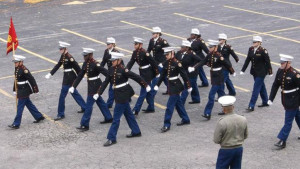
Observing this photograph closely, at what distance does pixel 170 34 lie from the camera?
2619cm

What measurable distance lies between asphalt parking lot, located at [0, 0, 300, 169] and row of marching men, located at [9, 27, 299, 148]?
1.11 feet

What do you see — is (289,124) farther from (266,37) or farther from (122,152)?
(266,37)

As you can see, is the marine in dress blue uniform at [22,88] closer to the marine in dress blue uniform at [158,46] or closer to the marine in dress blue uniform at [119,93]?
the marine in dress blue uniform at [119,93]

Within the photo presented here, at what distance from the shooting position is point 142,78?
52.5ft

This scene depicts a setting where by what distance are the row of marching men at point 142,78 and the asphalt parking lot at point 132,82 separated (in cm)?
34

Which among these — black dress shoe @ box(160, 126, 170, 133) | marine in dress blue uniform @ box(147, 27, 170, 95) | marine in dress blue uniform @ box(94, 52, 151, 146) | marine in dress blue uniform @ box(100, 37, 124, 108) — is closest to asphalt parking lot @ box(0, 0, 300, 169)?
black dress shoe @ box(160, 126, 170, 133)

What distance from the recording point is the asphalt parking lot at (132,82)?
14.4 m

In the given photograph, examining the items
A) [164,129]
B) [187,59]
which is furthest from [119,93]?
[187,59]

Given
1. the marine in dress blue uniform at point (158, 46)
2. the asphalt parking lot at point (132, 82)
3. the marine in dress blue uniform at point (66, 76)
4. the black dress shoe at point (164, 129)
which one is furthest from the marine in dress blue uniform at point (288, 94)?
the marine in dress blue uniform at point (66, 76)

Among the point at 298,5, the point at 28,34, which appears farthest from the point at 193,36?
the point at 298,5

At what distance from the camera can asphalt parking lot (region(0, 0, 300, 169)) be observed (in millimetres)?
14367

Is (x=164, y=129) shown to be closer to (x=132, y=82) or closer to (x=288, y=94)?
(x=288, y=94)

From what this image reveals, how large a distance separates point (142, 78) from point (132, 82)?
448 cm

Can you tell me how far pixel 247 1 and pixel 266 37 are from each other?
7266 millimetres
